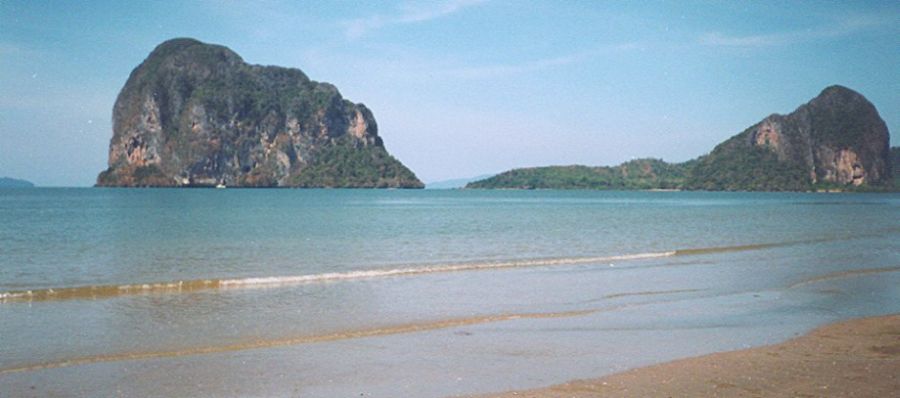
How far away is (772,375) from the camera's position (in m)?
9.34

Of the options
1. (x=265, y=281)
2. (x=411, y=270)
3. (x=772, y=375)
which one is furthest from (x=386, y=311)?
(x=772, y=375)

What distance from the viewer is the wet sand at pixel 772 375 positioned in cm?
857

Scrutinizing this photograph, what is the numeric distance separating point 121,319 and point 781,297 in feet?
50.6

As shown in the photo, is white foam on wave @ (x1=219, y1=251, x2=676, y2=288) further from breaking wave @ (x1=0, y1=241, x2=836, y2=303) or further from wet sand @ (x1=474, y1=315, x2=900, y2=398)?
wet sand @ (x1=474, y1=315, x2=900, y2=398)

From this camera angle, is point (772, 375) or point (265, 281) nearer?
point (772, 375)

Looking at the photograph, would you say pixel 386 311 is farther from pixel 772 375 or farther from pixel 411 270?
pixel 772 375

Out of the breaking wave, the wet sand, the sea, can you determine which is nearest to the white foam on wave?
the breaking wave

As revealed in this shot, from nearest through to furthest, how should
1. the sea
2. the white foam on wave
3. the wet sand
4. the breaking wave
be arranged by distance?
the wet sand
the sea
the breaking wave
the white foam on wave

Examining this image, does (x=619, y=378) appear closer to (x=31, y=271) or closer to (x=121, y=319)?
(x=121, y=319)

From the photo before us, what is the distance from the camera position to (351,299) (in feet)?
54.2

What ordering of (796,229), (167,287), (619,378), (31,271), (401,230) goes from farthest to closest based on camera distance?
(796,229) → (401,230) → (31,271) → (167,287) → (619,378)

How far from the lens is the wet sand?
857 cm

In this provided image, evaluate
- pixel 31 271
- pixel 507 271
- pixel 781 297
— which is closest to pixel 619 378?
pixel 781 297

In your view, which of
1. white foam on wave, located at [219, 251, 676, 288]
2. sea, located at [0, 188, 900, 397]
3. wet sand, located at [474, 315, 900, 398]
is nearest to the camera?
wet sand, located at [474, 315, 900, 398]
